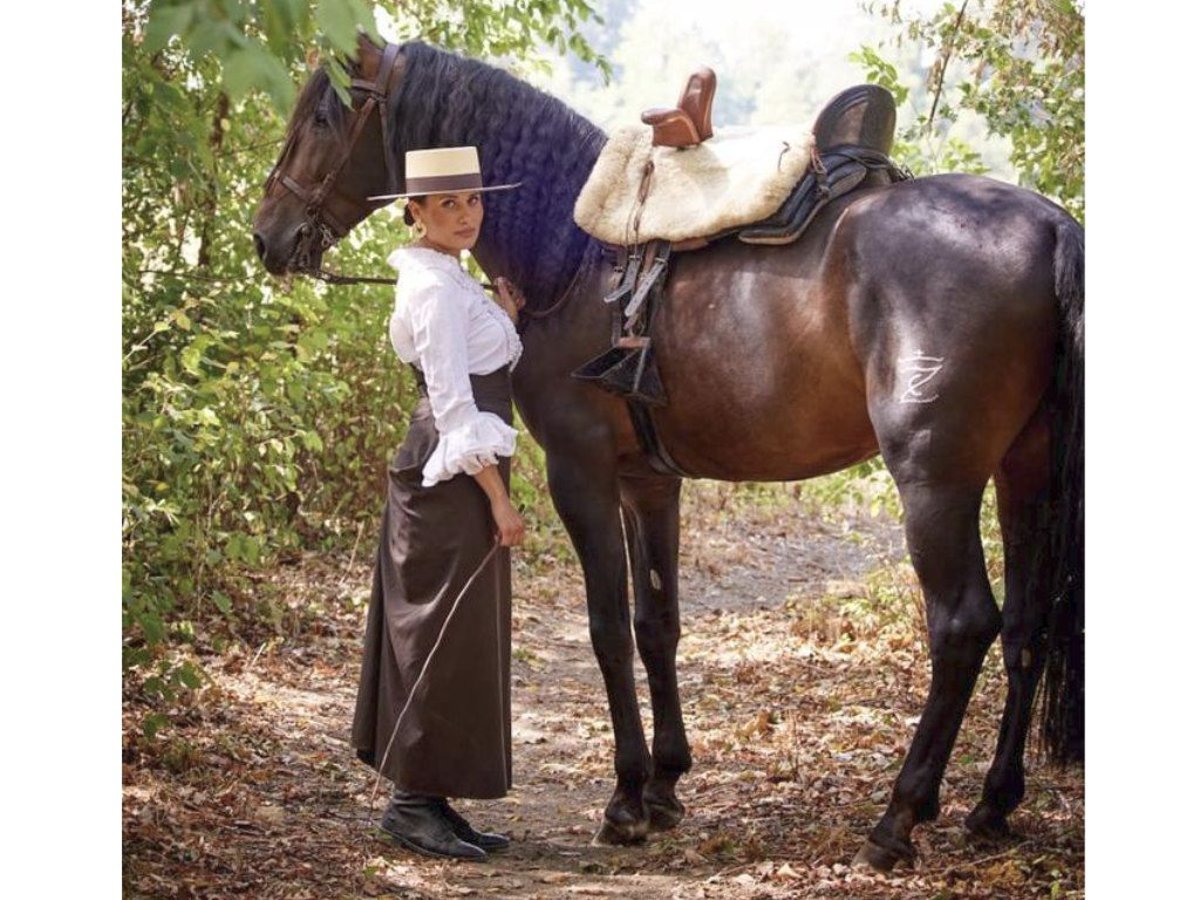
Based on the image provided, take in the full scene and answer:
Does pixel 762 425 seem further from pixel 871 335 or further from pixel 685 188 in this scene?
pixel 685 188

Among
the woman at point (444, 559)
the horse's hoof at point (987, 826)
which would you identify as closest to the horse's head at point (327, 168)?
the woman at point (444, 559)

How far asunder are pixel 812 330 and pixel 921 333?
32cm

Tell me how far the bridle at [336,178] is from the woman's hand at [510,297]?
0.41 m

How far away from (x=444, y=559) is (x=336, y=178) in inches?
47.4

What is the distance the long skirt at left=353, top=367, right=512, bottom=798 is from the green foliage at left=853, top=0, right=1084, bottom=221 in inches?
96.0

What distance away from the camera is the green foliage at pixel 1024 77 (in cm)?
521

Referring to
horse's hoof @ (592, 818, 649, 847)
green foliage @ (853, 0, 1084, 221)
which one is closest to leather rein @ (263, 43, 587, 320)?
horse's hoof @ (592, 818, 649, 847)

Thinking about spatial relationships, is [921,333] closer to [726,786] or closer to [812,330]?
[812,330]

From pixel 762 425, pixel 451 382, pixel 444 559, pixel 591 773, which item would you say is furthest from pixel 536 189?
pixel 591 773

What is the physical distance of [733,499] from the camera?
398 inches

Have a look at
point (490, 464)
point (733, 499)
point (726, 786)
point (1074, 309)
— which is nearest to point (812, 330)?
point (1074, 309)

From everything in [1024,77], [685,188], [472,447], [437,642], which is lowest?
[437,642]

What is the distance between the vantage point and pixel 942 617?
11.8 feet

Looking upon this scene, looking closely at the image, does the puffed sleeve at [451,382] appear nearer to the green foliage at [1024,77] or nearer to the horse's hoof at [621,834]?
the horse's hoof at [621,834]
